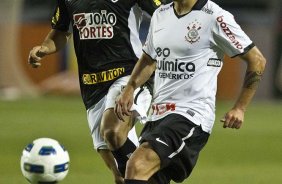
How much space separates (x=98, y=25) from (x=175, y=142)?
6.71ft

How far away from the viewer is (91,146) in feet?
48.8

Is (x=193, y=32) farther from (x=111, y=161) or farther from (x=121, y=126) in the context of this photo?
(x=111, y=161)

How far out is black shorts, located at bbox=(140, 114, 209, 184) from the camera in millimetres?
6659

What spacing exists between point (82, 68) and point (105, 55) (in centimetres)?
30

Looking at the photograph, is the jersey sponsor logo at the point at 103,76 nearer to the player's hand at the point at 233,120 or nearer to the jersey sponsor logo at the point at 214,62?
the jersey sponsor logo at the point at 214,62

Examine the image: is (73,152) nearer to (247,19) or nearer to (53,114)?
(53,114)

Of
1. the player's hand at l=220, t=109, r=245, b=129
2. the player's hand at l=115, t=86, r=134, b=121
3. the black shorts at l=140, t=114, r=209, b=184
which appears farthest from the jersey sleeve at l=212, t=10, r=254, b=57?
the player's hand at l=115, t=86, r=134, b=121

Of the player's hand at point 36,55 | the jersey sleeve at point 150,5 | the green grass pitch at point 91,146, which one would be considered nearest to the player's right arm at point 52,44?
the player's hand at point 36,55

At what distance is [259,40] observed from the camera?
78.2ft

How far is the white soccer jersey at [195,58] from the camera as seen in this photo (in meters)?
6.88

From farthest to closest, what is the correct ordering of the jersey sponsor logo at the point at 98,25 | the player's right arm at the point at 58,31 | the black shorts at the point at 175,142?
1. the player's right arm at the point at 58,31
2. the jersey sponsor logo at the point at 98,25
3. the black shorts at the point at 175,142

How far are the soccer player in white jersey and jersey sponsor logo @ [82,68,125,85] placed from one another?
1.29m

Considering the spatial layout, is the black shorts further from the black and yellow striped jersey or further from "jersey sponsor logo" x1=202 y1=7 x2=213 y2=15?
the black and yellow striped jersey

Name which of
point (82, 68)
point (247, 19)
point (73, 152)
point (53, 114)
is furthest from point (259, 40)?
point (82, 68)
